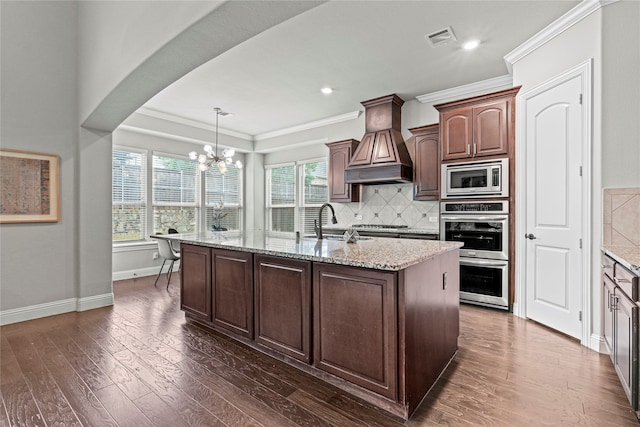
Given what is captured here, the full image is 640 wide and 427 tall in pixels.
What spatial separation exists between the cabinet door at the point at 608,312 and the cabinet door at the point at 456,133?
1.96 m

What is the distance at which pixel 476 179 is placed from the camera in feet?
12.4

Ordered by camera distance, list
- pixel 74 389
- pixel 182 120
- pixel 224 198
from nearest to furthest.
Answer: pixel 74 389, pixel 182 120, pixel 224 198

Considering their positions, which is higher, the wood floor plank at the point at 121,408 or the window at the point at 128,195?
the window at the point at 128,195

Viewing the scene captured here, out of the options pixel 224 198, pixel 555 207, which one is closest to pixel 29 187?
Answer: pixel 224 198

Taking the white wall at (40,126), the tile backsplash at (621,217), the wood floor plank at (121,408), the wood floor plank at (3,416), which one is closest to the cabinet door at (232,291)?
the wood floor plank at (121,408)

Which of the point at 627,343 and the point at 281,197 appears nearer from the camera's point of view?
the point at 627,343

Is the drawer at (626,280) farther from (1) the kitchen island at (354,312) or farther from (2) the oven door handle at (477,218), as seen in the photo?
(2) the oven door handle at (477,218)

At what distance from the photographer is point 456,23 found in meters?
2.96

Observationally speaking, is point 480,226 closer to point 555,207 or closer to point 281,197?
point 555,207

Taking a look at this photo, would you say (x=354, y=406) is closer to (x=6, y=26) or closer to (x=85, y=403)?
(x=85, y=403)

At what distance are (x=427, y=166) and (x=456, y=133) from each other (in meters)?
0.68

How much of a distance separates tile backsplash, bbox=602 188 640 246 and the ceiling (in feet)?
5.53

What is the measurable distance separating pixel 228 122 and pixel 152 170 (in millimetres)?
1701

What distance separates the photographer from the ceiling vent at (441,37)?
3.09 meters
